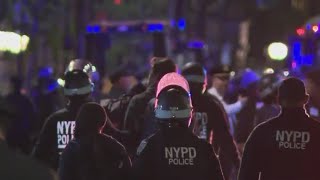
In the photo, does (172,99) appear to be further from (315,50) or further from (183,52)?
(183,52)

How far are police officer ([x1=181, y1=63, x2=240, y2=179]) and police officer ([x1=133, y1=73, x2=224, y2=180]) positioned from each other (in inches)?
83.4

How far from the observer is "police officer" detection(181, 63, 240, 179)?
785cm

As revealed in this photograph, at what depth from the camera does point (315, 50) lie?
58.5 ft

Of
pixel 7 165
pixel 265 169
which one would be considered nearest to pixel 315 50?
pixel 265 169

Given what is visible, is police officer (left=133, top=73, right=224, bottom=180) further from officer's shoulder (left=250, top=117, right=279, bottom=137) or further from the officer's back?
officer's shoulder (left=250, top=117, right=279, bottom=137)

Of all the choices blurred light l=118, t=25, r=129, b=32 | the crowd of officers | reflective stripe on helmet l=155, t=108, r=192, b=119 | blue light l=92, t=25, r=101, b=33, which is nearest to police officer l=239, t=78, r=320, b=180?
the crowd of officers

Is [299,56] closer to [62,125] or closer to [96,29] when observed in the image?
[96,29]

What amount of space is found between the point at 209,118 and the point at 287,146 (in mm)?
1835

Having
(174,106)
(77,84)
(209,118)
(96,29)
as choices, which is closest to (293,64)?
(96,29)

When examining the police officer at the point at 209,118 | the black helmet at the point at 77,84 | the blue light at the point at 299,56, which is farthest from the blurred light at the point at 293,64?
the black helmet at the point at 77,84

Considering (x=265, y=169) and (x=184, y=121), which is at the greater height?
(x=184, y=121)

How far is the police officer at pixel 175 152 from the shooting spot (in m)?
5.52

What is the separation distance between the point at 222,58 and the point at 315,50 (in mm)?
35373

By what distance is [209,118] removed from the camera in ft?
25.9
